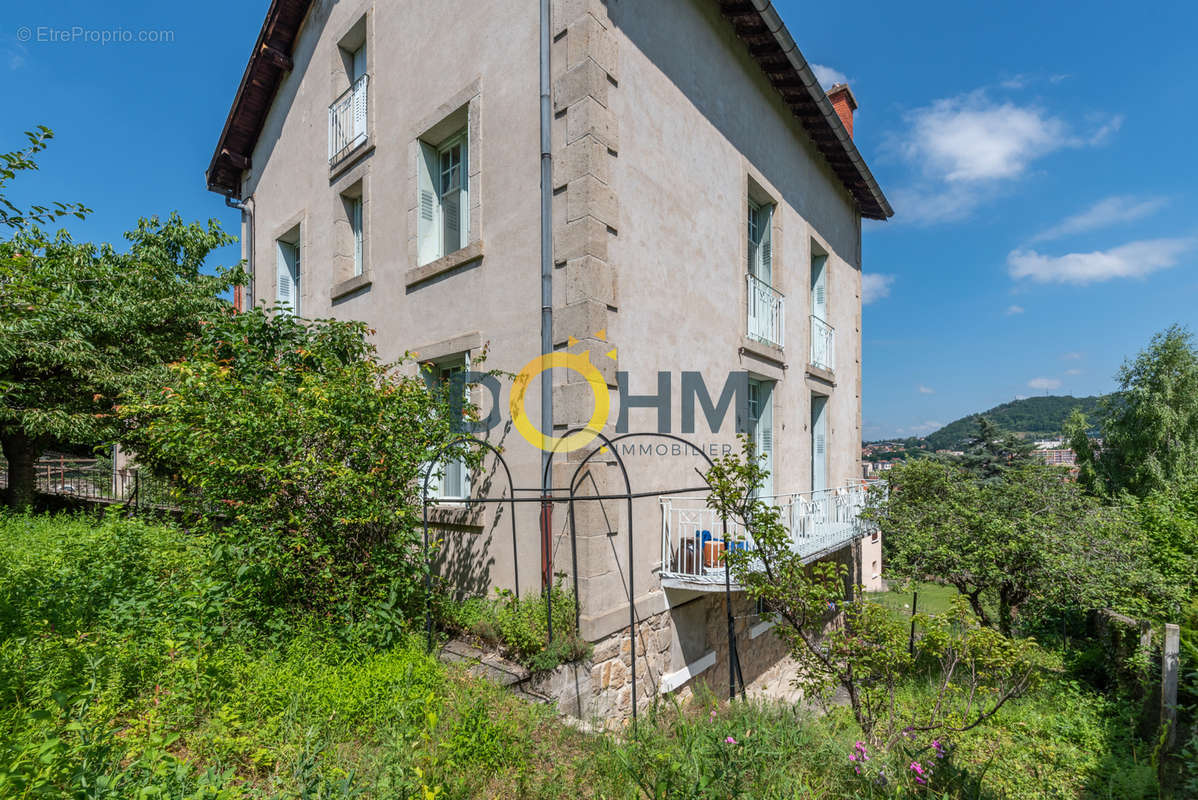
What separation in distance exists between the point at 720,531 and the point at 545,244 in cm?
421

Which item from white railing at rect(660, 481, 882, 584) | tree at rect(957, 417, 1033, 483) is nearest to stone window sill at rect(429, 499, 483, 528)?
white railing at rect(660, 481, 882, 584)

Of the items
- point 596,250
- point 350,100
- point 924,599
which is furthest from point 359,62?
point 924,599

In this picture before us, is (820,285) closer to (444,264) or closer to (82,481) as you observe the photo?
(444,264)

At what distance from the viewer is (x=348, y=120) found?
8688mm

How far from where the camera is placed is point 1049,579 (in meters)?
7.02

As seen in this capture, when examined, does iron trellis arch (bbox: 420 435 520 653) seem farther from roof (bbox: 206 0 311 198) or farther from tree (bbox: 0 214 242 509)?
roof (bbox: 206 0 311 198)

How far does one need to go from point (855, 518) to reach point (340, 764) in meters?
8.18

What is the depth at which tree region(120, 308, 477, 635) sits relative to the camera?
4.57 m

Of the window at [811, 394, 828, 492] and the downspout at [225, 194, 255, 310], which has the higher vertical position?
the downspout at [225, 194, 255, 310]

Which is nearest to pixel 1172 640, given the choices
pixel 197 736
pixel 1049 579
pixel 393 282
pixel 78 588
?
pixel 1049 579

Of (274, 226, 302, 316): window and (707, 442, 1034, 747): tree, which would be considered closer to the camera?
(707, 442, 1034, 747): tree

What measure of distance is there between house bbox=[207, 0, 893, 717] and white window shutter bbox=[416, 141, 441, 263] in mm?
28

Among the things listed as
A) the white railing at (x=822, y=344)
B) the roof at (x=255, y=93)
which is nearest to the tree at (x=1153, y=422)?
the white railing at (x=822, y=344)

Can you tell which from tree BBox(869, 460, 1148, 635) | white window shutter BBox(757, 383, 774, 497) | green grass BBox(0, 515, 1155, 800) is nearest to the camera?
green grass BBox(0, 515, 1155, 800)
